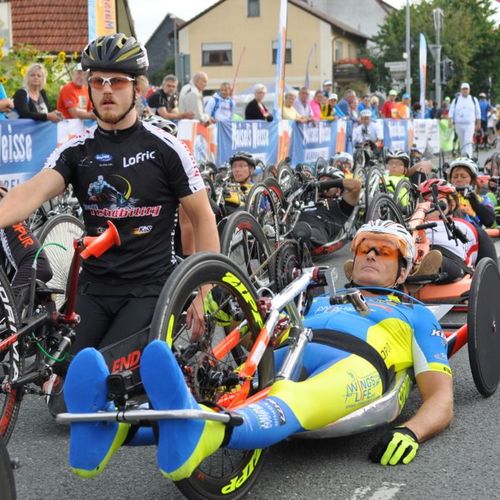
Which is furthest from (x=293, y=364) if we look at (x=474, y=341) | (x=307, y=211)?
(x=307, y=211)

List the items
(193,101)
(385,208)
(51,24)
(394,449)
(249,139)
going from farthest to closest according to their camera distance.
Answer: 1. (51,24)
2. (249,139)
3. (193,101)
4. (385,208)
5. (394,449)

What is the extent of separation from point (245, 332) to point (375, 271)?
141 centimetres

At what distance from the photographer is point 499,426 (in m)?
4.79

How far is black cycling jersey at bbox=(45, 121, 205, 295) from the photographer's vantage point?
415cm

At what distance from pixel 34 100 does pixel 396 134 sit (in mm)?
15563

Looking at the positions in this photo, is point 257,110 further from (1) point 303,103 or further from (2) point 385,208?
(2) point 385,208

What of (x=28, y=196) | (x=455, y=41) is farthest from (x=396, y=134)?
(x=455, y=41)

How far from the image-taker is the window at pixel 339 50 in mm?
72975

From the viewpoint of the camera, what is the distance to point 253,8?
7338cm

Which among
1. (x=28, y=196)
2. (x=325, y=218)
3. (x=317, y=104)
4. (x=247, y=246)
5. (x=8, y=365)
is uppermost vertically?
(x=317, y=104)

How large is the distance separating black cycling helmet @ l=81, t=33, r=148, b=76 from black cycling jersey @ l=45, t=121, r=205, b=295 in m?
0.25

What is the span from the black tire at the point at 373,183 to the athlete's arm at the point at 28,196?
6.98 meters

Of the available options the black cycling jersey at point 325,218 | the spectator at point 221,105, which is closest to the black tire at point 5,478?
the black cycling jersey at point 325,218

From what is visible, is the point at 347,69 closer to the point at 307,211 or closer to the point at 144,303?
the point at 307,211
